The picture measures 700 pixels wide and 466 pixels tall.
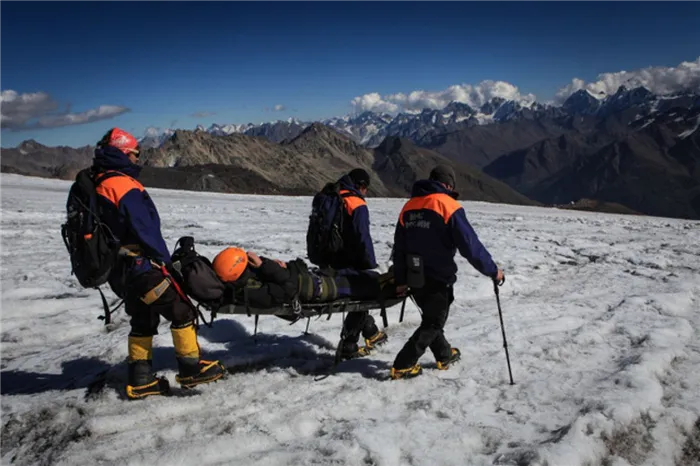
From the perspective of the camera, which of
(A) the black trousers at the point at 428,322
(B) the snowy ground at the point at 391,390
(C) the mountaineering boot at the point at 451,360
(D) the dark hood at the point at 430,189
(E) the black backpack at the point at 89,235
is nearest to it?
(B) the snowy ground at the point at 391,390

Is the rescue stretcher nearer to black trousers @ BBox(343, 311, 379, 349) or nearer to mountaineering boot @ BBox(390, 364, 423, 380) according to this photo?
black trousers @ BBox(343, 311, 379, 349)

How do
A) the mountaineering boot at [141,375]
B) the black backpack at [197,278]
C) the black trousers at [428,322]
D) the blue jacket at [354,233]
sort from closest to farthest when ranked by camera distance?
the black backpack at [197,278] < the mountaineering boot at [141,375] < the black trousers at [428,322] < the blue jacket at [354,233]

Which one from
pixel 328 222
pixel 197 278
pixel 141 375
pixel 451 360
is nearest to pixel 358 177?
pixel 328 222

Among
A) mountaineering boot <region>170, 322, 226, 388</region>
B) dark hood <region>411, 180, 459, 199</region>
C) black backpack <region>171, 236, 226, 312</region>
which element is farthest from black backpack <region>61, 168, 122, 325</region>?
dark hood <region>411, 180, 459, 199</region>

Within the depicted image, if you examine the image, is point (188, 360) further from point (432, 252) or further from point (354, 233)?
point (432, 252)

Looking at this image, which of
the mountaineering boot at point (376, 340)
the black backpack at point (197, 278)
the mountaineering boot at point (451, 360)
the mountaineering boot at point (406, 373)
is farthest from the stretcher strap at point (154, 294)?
the mountaineering boot at point (451, 360)

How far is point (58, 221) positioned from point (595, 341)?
1981 cm

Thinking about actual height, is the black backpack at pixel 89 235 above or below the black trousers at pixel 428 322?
above

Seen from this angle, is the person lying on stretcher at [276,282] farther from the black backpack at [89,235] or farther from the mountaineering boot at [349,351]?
the black backpack at [89,235]

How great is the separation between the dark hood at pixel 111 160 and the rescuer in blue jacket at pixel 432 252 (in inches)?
143

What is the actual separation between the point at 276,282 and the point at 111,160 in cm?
249

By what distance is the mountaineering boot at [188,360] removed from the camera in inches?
229

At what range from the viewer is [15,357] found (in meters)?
7.41

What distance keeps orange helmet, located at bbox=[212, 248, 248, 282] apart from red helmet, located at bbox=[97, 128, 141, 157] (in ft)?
5.69
